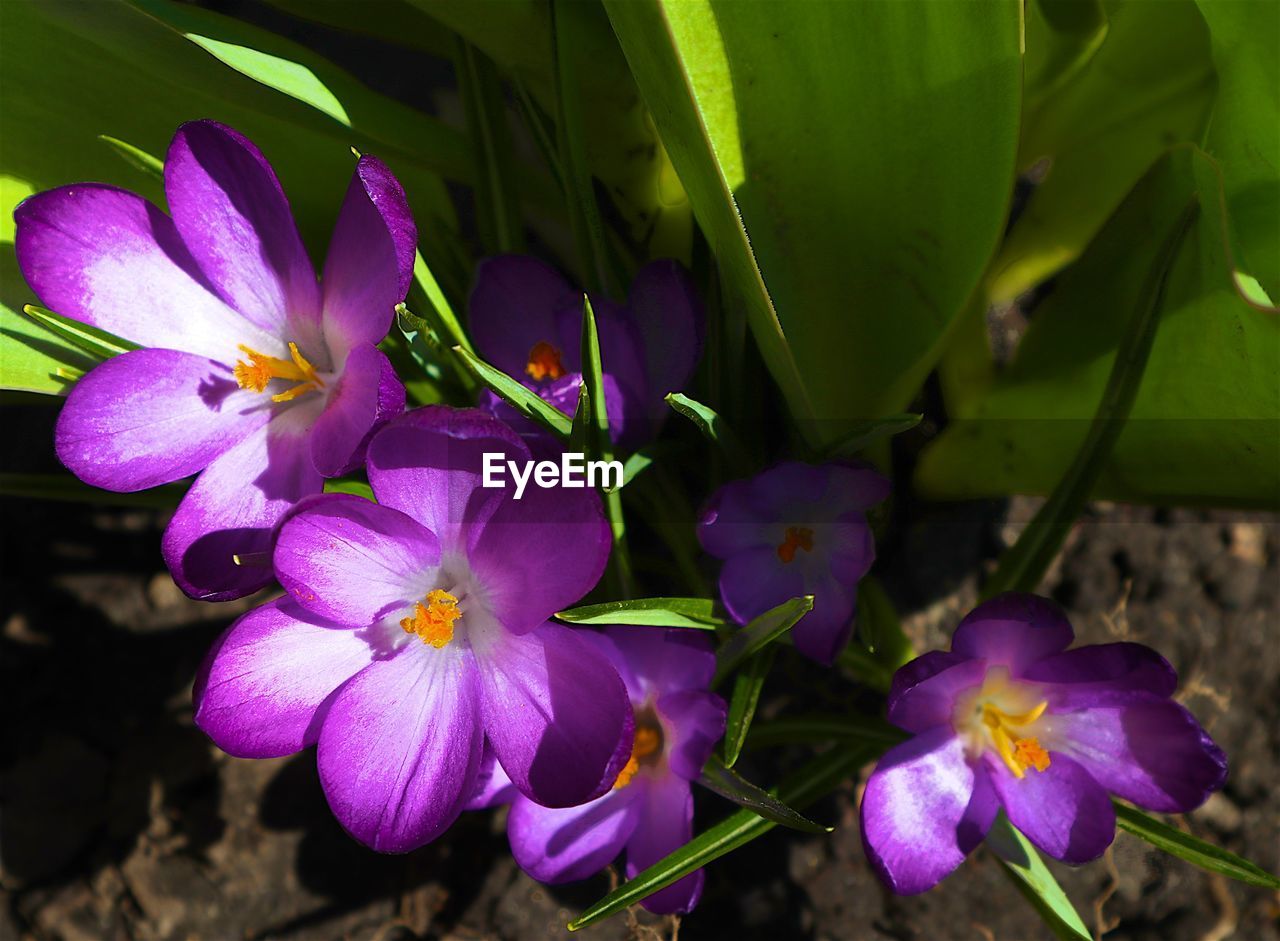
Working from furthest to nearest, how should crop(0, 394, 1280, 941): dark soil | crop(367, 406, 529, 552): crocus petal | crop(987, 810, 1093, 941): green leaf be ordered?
crop(0, 394, 1280, 941): dark soil
crop(987, 810, 1093, 941): green leaf
crop(367, 406, 529, 552): crocus petal

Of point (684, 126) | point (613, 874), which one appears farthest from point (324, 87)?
point (613, 874)

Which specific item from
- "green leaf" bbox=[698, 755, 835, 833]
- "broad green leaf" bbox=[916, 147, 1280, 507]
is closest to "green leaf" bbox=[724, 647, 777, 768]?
"green leaf" bbox=[698, 755, 835, 833]

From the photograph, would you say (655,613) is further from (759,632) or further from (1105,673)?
(1105,673)

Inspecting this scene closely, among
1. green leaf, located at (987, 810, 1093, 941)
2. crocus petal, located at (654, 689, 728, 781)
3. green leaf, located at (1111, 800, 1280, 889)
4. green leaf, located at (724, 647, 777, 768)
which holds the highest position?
crocus petal, located at (654, 689, 728, 781)

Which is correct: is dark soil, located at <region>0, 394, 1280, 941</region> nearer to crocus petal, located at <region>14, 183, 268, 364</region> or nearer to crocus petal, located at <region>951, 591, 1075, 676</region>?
crocus petal, located at <region>951, 591, 1075, 676</region>

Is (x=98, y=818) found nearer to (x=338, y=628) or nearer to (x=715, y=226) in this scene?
(x=338, y=628)

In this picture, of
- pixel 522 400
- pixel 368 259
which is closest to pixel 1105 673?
pixel 522 400
